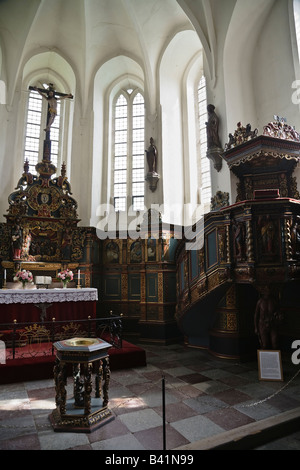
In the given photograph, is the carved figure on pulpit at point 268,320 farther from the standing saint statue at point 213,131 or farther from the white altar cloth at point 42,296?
the standing saint statue at point 213,131

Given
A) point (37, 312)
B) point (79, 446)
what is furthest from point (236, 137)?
point (79, 446)

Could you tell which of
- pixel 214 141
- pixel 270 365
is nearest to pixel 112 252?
pixel 214 141

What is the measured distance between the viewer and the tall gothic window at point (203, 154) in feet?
38.7

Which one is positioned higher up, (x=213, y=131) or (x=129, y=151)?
(x=129, y=151)

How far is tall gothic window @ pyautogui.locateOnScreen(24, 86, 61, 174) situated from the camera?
1291 centimetres

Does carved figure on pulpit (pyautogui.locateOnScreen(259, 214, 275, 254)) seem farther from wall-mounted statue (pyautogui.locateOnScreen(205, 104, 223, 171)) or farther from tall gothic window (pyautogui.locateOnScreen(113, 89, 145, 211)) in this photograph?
tall gothic window (pyautogui.locateOnScreen(113, 89, 145, 211))

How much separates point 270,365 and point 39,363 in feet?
14.4

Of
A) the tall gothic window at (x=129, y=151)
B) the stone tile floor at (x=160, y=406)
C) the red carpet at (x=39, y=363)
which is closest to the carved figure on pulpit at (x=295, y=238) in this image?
the stone tile floor at (x=160, y=406)

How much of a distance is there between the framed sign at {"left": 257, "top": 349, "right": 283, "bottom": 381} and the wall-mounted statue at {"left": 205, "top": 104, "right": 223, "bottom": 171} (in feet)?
17.9

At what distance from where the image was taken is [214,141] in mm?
9422

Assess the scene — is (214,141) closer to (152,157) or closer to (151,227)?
(152,157)

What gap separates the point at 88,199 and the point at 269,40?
823 centimetres

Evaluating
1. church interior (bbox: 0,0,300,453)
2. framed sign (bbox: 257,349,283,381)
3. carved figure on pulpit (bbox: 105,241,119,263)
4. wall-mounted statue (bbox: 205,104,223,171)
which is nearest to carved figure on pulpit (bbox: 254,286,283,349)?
church interior (bbox: 0,0,300,453)

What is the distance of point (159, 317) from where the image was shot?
31.7 feet
